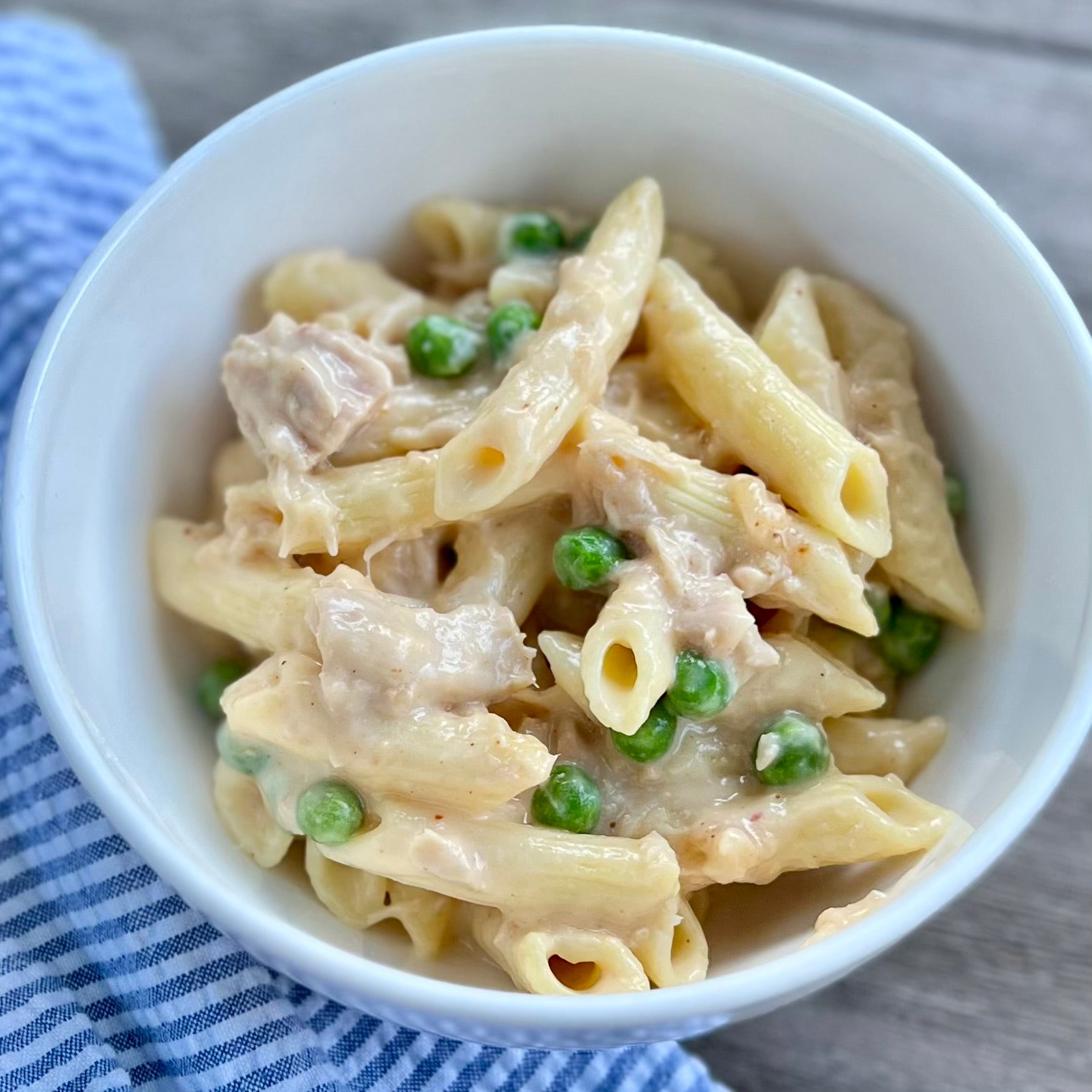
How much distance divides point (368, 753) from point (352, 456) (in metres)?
0.32

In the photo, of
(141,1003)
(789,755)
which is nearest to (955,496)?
(789,755)

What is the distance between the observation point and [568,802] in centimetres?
113

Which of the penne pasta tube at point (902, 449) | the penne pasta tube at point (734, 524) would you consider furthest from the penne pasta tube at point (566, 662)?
the penne pasta tube at point (902, 449)

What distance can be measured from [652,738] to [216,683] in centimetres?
48

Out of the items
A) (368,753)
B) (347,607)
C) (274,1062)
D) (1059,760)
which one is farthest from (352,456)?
(1059,760)

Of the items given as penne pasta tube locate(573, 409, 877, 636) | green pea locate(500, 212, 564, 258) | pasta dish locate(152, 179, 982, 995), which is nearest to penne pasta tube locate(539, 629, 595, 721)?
pasta dish locate(152, 179, 982, 995)

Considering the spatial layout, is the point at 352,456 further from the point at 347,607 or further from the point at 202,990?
the point at 202,990

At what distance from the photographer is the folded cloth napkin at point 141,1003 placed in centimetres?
122

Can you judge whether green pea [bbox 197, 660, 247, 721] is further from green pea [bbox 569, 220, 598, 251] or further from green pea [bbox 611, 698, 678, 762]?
green pea [bbox 569, 220, 598, 251]

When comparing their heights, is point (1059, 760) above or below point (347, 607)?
above

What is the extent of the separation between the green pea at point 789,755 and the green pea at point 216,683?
0.54 metres

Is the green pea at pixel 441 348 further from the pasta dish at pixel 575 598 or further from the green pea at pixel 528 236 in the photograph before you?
the green pea at pixel 528 236

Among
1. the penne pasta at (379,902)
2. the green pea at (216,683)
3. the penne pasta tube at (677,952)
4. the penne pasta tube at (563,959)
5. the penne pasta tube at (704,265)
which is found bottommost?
the green pea at (216,683)

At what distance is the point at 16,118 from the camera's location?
5.32 ft
